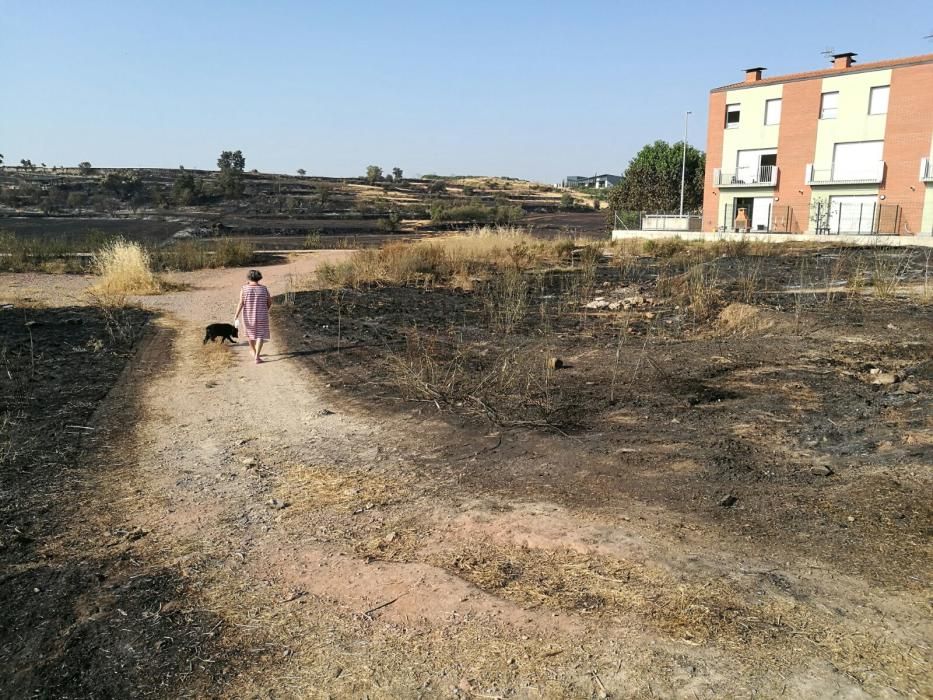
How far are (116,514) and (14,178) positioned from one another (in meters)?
91.6

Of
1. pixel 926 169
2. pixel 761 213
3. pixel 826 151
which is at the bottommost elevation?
pixel 761 213

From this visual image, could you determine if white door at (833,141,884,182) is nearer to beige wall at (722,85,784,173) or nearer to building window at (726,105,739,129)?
beige wall at (722,85,784,173)

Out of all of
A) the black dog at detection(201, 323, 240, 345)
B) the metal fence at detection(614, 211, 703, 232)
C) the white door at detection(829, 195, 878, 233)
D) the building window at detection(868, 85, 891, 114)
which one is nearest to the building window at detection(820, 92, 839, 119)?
the building window at detection(868, 85, 891, 114)

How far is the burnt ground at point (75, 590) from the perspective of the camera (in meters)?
3.15

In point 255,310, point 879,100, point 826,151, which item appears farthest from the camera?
point 826,151

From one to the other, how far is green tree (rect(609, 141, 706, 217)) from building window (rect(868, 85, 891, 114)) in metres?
21.5

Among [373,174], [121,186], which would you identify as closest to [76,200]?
[121,186]

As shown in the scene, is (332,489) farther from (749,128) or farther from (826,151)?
(749,128)

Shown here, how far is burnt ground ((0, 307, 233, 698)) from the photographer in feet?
10.3

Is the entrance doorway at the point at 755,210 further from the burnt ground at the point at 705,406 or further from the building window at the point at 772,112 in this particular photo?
the burnt ground at the point at 705,406

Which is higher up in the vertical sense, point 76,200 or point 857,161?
point 857,161

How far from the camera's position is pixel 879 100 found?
36500 mm

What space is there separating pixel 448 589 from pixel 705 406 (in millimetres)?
3977

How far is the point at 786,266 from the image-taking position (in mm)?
20719
